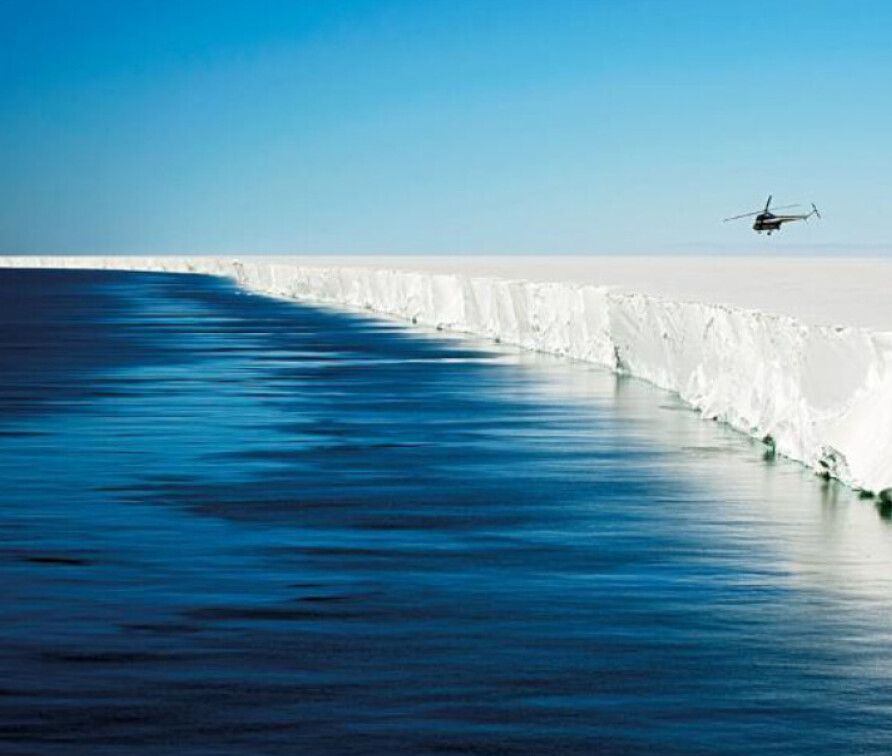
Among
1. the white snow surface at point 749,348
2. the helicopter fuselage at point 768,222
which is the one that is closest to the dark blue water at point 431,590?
the white snow surface at point 749,348

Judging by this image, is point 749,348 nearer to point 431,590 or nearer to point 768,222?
point 431,590

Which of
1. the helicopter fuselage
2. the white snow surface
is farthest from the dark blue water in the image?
the helicopter fuselage

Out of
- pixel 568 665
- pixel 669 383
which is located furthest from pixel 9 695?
pixel 669 383

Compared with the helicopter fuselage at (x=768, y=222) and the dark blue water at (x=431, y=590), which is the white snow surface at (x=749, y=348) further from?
the helicopter fuselage at (x=768, y=222)

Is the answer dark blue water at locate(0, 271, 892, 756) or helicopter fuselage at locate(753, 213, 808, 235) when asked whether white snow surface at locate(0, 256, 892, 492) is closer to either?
dark blue water at locate(0, 271, 892, 756)

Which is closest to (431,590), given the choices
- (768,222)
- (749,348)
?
(749,348)

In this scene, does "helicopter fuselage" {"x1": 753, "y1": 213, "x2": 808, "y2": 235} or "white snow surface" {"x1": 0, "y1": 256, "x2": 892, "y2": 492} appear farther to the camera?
"helicopter fuselage" {"x1": 753, "y1": 213, "x2": 808, "y2": 235}

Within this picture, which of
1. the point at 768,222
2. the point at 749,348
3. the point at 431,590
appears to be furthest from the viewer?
the point at 768,222

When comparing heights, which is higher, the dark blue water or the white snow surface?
the white snow surface

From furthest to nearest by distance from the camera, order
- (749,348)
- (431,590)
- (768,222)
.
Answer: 1. (768,222)
2. (749,348)
3. (431,590)
